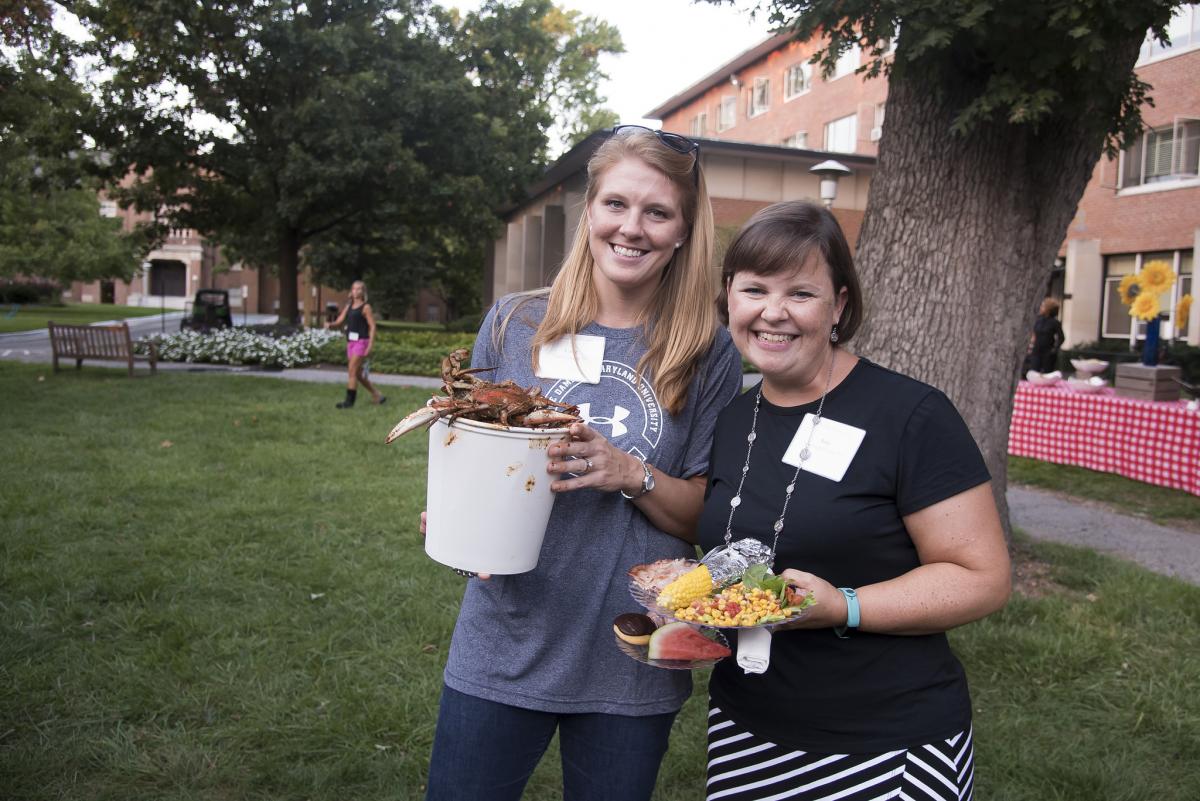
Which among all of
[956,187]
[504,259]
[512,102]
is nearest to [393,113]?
[512,102]

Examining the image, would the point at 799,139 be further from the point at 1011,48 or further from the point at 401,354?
the point at 1011,48

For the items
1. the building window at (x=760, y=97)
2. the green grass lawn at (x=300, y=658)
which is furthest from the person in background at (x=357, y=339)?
the building window at (x=760, y=97)

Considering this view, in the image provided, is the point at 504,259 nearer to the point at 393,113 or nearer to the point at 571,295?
the point at 393,113

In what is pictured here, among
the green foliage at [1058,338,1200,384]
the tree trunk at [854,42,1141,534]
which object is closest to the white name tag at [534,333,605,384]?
the tree trunk at [854,42,1141,534]

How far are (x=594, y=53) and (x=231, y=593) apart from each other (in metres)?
34.8

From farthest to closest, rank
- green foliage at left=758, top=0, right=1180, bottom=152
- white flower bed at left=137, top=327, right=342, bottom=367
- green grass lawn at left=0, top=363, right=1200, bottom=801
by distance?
1. white flower bed at left=137, top=327, right=342, bottom=367
2. green foliage at left=758, top=0, right=1180, bottom=152
3. green grass lawn at left=0, top=363, right=1200, bottom=801

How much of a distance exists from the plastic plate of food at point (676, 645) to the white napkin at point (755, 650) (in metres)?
0.06

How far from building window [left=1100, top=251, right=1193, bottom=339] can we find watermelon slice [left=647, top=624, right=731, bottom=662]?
945 inches

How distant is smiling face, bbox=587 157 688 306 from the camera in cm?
178

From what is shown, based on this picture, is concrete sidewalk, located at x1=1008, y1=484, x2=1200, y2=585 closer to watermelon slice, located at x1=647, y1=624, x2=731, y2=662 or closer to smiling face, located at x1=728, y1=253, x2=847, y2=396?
smiling face, located at x1=728, y1=253, x2=847, y2=396

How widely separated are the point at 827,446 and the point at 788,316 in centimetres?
25

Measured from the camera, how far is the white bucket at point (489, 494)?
5.05 ft

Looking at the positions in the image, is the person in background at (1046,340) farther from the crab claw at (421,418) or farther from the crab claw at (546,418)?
the crab claw at (421,418)

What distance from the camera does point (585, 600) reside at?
178cm
